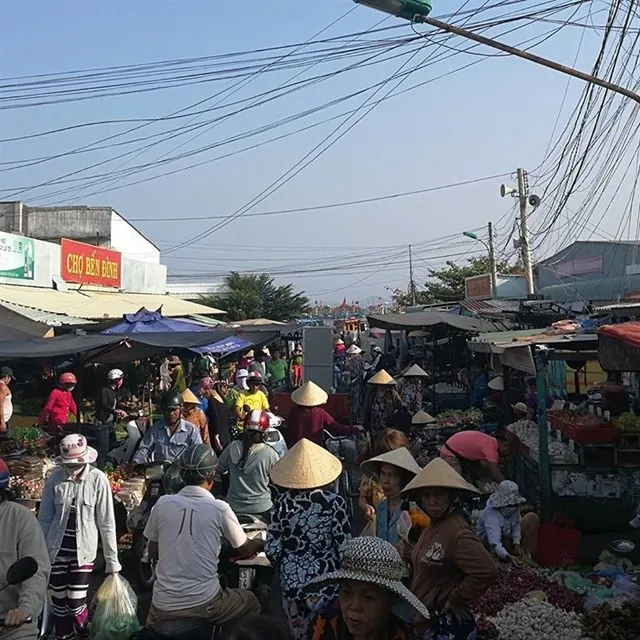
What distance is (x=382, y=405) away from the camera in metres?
9.52

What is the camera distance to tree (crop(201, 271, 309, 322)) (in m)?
42.0

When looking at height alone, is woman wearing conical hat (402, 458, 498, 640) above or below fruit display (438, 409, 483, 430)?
above

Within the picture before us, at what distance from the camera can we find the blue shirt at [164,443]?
23.4 feet

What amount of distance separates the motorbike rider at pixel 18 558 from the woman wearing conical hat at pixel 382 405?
6.29 m

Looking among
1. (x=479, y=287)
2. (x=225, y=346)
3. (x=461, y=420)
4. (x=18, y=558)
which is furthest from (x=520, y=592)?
(x=479, y=287)

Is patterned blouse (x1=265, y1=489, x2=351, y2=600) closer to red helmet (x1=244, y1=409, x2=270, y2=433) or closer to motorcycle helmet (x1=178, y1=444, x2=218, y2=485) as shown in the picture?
motorcycle helmet (x1=178, y1=444, x2=218, y2=485)

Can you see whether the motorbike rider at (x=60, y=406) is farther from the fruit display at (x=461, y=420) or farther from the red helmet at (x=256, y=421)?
the fruit display at (x=461, y=420)

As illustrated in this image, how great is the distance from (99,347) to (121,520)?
9.01 feet

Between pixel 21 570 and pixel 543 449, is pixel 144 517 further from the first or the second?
pixel 543 449

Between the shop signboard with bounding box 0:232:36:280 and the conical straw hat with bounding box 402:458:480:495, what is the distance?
1713 cm

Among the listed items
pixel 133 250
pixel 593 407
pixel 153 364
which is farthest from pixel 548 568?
pixel 133 250

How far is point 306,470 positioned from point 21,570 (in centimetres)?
176

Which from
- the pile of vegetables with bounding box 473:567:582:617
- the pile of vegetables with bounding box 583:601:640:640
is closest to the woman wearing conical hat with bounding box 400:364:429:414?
the pile of vegetables with bounding box 473:567:582:617

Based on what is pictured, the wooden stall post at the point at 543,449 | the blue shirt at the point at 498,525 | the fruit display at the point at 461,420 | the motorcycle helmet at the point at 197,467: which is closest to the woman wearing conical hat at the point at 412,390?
the fruit display at the point at 461,420
